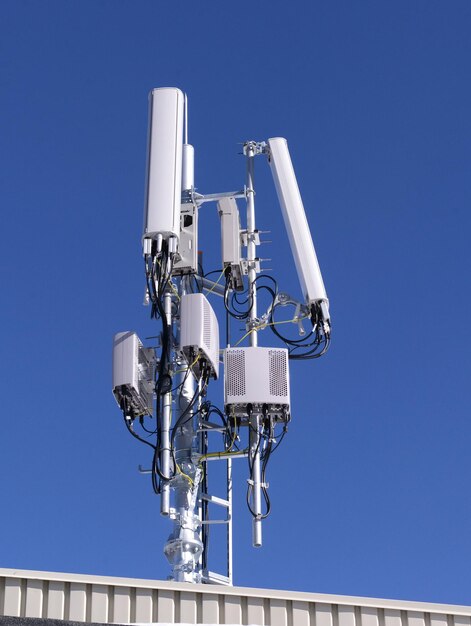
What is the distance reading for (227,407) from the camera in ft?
40.1

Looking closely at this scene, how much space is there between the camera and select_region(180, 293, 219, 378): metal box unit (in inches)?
464

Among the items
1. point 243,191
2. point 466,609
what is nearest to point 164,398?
point 243,191

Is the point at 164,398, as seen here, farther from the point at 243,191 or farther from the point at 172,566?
the point at 243,191

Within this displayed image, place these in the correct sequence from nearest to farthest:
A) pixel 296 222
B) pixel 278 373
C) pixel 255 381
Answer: pixel 255 381, pixel 278 373, pixel 296 222

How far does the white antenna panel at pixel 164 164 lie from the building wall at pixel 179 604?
4.36 metres

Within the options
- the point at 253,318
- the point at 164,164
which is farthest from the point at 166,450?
the point at 164,164

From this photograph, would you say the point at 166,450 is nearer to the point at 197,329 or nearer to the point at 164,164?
the point at 197,329

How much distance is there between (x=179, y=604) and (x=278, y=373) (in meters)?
3.95

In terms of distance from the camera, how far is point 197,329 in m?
11.8

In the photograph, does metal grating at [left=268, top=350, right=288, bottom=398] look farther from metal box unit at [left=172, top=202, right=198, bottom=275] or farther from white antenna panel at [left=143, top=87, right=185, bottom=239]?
white antenna panel at [left=143, top=87, right=185, bottom=239]

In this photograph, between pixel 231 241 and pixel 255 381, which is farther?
pixel 231 241

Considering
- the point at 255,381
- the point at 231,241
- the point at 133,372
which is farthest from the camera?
the point at 231,241

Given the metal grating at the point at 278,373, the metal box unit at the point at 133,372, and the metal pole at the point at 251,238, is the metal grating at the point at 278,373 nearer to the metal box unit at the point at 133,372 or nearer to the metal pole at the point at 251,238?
the metal pole at the point at 251,238

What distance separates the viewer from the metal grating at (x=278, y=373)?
482 inches
